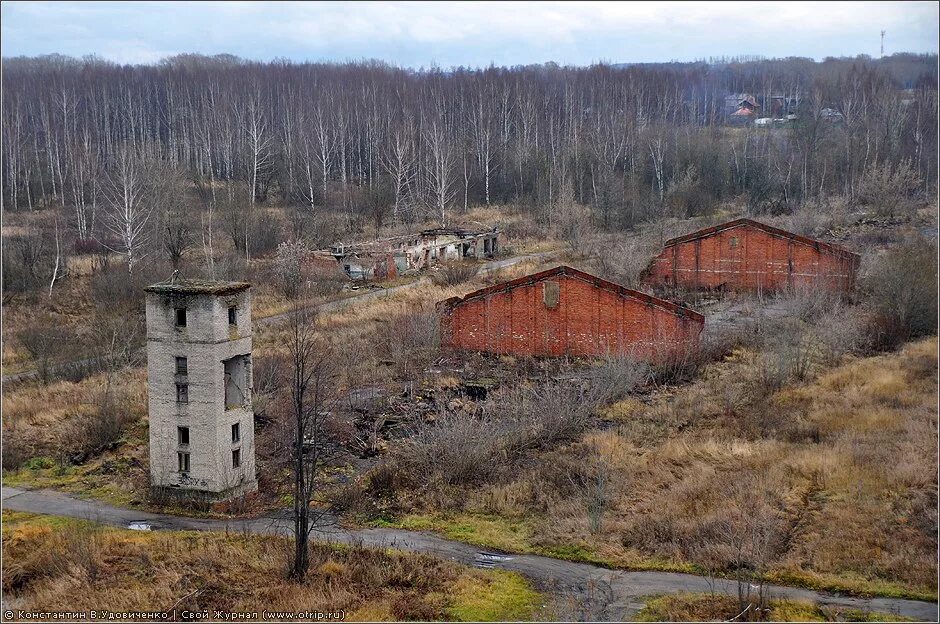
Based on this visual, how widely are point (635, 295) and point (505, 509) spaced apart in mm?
10660

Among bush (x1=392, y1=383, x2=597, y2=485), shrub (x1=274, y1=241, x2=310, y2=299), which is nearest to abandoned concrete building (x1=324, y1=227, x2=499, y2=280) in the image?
shrub (x1=274, y1=241, x2=310, y2=299)

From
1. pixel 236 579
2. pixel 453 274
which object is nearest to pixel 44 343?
pixel 236 579

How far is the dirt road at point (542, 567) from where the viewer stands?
11039 millimetres

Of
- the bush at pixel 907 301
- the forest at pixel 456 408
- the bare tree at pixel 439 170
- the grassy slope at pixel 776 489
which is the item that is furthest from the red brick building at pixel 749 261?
the bare tree at pixel 439 170

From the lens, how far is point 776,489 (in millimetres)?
14305

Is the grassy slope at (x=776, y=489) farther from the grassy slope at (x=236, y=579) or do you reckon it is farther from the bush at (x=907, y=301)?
the bush at (x=907, y=301)

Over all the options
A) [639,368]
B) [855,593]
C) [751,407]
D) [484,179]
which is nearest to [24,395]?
[639,368]

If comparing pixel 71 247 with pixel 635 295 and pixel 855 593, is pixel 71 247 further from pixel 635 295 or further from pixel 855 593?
pixel 855 593

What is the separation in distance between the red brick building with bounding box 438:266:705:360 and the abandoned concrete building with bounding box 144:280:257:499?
10750 millimetres

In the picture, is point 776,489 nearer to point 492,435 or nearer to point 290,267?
point 492,435

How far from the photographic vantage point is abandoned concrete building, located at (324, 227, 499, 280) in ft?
122

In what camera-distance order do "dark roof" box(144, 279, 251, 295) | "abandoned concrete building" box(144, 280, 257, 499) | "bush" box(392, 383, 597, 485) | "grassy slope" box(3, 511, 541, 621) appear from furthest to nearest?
"bush" box(392, 383, 597, 485) < "abandoned concrete building" box(144, 280, 257, 499) < "dark roof" box(144, 279, 251, 295) < "grassy slope" box(3, 511, 541, 621)

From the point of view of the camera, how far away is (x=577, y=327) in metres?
24.8

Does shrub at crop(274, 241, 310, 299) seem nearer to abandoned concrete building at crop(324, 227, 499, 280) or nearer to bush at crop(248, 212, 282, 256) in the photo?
abandoned concrete building at crop(324, 227, 499, 280)
